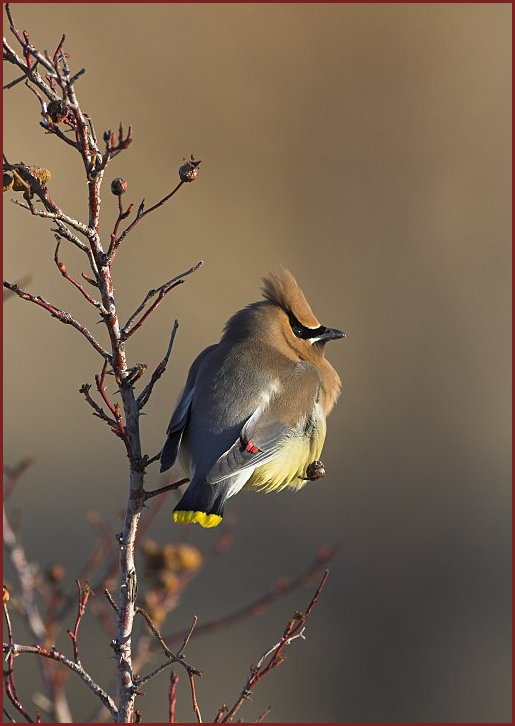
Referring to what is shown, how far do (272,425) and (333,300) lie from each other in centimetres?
637

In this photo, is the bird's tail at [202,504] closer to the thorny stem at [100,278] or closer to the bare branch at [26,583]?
the bare branch at [26,583]

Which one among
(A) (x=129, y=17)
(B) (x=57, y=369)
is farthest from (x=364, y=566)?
(A) (x=129, y=17)

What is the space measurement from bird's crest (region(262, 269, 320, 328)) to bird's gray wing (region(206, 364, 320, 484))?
203mm

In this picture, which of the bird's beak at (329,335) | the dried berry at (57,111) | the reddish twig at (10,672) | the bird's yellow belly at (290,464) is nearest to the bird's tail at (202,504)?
the bird's yellow belly at (290,464)

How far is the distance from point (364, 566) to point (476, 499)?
144cm

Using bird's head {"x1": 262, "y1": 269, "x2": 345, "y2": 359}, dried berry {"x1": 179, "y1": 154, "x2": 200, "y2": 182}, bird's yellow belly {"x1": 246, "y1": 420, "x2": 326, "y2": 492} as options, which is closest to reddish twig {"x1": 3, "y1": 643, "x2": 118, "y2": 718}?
dried berry {"x1": 179, "y1": 154, "x2": 200, "y2": 182}

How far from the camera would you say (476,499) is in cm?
848

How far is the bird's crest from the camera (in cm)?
372

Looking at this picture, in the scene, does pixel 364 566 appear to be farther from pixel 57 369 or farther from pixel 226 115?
pixel 226 115

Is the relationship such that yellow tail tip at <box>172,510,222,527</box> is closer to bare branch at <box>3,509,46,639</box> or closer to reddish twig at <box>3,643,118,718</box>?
bare branch at <box>3,509,46,639</box>

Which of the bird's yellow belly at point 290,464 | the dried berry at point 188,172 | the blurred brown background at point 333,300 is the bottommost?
the bird's yellow belly at point 290,464

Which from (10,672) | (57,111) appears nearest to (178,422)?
(10,672)

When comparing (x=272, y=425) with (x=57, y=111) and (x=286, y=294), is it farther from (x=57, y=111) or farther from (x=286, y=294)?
(x=57, y=111)

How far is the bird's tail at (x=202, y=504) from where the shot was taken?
306cm
